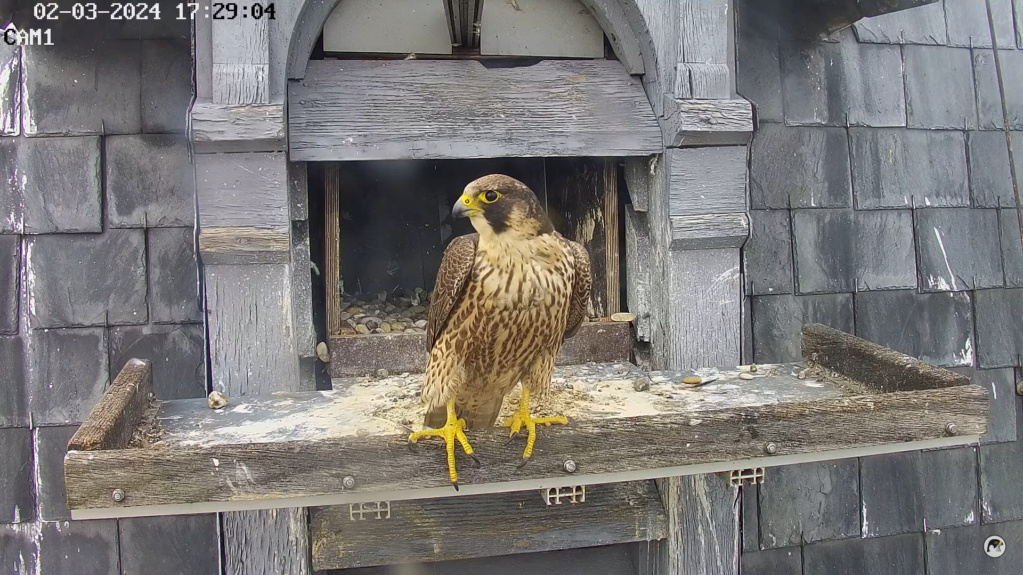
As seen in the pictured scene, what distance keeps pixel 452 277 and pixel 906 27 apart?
90.2 inches

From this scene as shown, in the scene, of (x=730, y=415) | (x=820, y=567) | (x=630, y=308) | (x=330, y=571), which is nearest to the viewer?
(x=730, y=415)

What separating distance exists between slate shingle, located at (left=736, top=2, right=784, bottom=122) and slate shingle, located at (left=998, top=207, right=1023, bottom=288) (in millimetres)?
1054

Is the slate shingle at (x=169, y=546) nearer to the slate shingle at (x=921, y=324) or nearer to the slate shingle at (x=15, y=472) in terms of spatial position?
the slate shingle at (x=15, y=472)

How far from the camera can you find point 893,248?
2785 millimetres

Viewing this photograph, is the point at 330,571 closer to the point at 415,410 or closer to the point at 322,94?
the point at 415,410

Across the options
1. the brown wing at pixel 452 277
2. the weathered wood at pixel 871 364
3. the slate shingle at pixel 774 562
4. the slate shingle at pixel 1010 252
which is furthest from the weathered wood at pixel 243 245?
the slate shingle at pixel 1010 252

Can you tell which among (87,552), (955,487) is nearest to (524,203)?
(87,552)

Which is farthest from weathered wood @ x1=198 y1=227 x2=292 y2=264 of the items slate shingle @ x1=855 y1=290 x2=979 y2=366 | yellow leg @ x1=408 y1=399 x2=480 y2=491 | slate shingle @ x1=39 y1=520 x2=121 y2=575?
slate shingle @ x1=855 y1=290 x2=979 y2=366

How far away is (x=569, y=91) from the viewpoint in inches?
83.0

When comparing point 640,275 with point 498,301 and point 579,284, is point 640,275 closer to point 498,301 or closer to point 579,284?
point 579,284

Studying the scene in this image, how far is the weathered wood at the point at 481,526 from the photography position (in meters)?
1.98

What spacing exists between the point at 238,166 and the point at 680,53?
1.27 m

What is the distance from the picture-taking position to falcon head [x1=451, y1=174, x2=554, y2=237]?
151 centimetres

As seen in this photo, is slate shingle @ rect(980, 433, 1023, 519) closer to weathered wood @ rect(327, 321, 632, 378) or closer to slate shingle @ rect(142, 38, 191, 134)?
weathered wood @ rect(327, 321, 632, 378)
